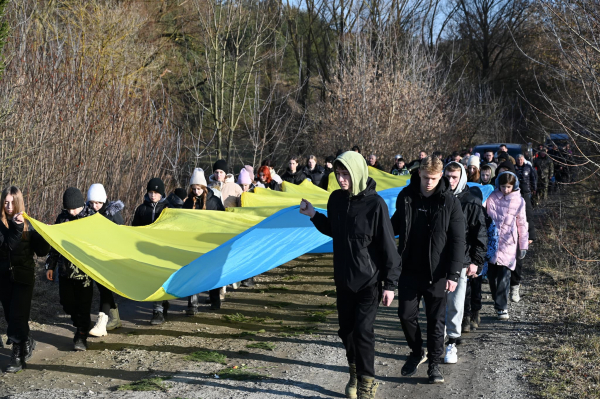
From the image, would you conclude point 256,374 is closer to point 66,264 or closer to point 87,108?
point 66,264

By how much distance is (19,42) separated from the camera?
10.8 meters

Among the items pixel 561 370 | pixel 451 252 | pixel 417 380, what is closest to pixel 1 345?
pixel 417 380

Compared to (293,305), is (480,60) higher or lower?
higher

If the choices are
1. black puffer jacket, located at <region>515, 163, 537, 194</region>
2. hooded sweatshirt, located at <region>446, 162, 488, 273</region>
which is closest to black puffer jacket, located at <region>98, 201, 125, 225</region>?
hooded sweatshirt, located at <region>446, 162, 488, 273</region>

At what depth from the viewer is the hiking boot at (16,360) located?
5562 millimetres

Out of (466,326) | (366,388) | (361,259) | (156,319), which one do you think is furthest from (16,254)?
(466,326)

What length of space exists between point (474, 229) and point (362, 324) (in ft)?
5.37

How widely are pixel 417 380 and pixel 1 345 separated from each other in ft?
13.1

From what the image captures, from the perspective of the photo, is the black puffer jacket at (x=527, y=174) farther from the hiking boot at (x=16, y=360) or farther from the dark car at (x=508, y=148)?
the hiking boot at (x=16, y=360)

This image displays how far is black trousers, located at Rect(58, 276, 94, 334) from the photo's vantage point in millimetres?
6129

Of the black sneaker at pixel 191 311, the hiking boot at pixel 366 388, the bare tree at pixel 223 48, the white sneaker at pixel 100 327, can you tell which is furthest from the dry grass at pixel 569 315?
the bare tree at pixel 223 48

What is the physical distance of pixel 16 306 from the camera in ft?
18.5

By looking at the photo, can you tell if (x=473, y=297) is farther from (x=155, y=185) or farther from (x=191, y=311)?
(x=155, y=185)

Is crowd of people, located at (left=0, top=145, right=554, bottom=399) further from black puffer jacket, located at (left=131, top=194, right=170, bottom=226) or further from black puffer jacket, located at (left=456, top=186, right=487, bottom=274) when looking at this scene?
black puffer jacket, located at (left=131, top=194, right=170, bottom=226)
